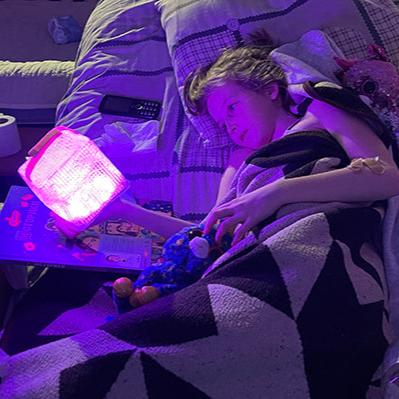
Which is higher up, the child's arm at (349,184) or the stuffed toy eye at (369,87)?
the stuffed toy eye at (369,87)

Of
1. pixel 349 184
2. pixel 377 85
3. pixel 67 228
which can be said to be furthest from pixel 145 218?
pixel 377 85

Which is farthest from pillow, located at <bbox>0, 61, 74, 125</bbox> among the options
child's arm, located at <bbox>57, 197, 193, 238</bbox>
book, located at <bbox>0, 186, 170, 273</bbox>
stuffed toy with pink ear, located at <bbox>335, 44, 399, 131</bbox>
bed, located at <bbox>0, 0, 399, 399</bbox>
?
stuffed toy with pink ear, located at <bbox>335, 44, 399, 131</bbox>

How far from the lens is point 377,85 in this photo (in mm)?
1306

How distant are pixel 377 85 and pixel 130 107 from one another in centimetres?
69

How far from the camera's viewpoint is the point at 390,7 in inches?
64.4

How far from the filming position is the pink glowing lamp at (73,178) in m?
1.29

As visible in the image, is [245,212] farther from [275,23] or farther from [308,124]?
[275,23]

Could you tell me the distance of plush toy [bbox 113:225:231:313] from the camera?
3.78ft

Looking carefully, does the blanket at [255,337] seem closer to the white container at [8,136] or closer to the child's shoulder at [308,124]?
the child's shoulder at [308,124]

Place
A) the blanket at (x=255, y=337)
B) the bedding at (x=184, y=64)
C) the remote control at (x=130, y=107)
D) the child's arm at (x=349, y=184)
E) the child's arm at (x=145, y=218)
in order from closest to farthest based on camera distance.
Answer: the blanket at (x=255, y=337) → the child's arm at (x=349, y=184) → the child's arm at (x=145, y=218) → the bedding at (x=184, y=64) → the remote control at (x=130, y=107)

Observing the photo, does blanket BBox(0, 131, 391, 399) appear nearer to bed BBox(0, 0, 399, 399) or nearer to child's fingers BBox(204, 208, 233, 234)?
bed BBox(0, 0, 399, 399)

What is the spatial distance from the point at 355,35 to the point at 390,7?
0.59 feet

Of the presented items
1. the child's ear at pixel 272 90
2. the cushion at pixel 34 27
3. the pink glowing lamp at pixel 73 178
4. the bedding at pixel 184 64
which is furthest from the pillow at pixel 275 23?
the cushion at pixel 34 27

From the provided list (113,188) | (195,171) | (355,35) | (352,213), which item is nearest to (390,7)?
(355,35)
